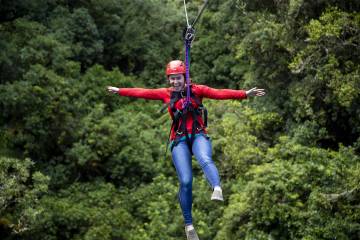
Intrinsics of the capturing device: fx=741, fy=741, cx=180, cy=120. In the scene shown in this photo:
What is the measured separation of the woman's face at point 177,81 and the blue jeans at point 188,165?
47 centimetres

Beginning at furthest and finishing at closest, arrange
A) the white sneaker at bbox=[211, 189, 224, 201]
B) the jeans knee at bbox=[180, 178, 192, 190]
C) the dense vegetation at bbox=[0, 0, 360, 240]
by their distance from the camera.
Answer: the dense vegetation at bbox=[0, 0, 360, 240]
the jeans knee at bbox=[180, 178, 192, 190]
the white sneaker at bbox=[211, 189, 224, 201]

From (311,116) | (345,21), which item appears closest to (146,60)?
(311,116)

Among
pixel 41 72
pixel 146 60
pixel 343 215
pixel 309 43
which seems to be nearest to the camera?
pixel 343 215

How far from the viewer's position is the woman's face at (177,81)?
21.7ft

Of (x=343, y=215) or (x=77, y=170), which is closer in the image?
(x=343, y=215)

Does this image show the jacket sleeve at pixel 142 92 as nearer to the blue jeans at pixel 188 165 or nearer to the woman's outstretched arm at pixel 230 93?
the woman's outstretched arm at pixel 230 93

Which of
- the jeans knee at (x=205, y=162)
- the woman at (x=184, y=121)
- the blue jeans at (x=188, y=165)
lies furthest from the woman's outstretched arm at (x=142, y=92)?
the jeans knee at (x=205, y=162)

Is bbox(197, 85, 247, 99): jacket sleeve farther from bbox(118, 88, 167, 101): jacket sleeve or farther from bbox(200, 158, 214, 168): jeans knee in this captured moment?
bbox(200, 158, 214, 168): jeans knee

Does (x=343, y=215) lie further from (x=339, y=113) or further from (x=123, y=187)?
(x=123, y=187)

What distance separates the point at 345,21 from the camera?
13000mm

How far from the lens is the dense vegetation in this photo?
42.7 ft

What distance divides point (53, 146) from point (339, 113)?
249 inches

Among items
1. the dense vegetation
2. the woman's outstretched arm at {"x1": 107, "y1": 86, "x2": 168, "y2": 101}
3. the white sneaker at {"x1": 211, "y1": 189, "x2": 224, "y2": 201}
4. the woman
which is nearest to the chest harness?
the woman

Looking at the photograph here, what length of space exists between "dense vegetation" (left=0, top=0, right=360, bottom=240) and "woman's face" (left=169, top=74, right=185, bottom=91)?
20.9ft
